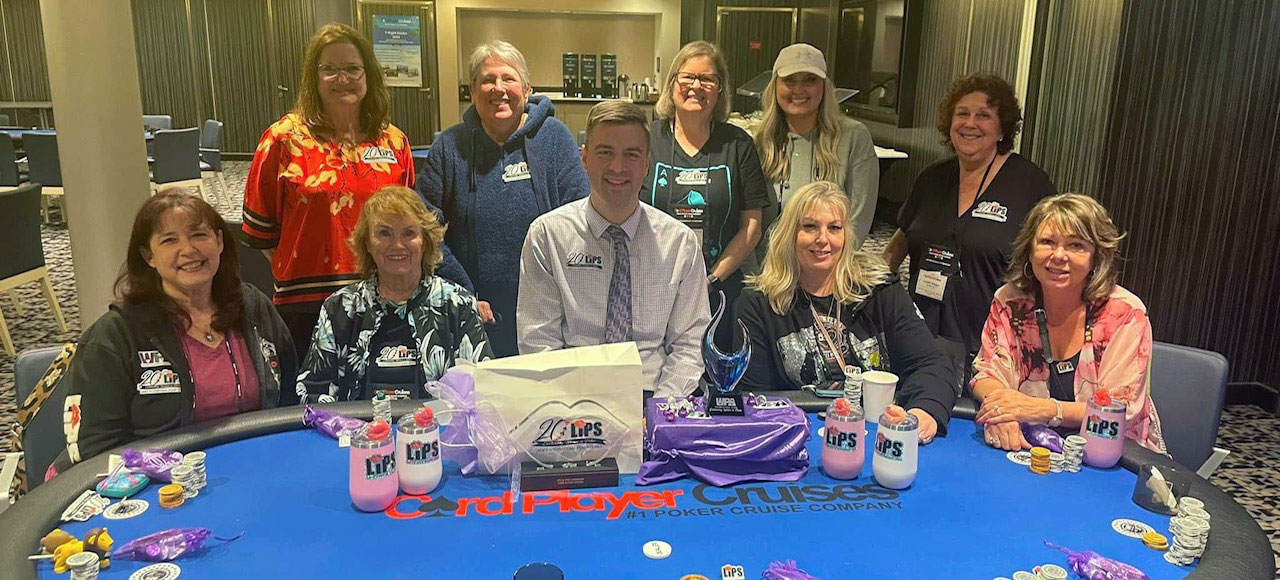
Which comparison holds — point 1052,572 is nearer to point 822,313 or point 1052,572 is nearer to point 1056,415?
point 1056,415

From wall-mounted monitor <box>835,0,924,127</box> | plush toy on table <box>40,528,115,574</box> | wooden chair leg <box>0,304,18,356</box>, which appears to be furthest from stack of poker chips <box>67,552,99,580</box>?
wall-mounted monitor <box>835,0,924,127</box>

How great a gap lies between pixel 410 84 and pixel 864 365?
1115 centimetres

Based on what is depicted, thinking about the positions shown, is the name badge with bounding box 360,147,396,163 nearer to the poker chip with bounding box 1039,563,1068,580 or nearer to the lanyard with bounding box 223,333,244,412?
the lanyard with bounding box 223,333,244,412

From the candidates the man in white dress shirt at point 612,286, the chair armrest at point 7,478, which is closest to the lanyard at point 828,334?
the man in white dress shirt at point 612,286

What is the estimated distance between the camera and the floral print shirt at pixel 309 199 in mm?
2688

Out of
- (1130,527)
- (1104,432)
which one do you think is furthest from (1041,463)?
(1130,527)

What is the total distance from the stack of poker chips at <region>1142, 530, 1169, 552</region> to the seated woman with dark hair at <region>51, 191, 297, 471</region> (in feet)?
6.30

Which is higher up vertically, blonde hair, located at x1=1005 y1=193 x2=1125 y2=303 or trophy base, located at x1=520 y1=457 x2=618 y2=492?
blonde hair, located at x1=1005 y1=193 x2=1125 y2=303

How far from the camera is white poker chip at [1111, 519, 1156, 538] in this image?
155 centimetres

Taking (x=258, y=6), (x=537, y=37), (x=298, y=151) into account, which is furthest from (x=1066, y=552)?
(x=258, y=6)

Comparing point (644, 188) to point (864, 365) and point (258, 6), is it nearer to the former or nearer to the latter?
point (864, 365)

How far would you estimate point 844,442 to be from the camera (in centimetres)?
174

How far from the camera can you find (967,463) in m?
1.85

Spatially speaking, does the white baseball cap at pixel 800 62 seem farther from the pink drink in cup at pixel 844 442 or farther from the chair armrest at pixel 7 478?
the chair armrest at pixel 7 478
